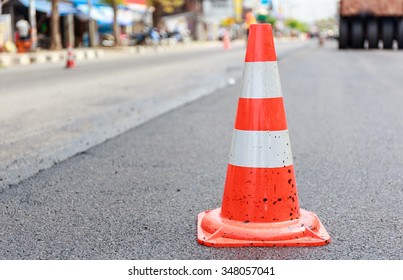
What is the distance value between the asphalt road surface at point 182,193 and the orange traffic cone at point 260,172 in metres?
0.11

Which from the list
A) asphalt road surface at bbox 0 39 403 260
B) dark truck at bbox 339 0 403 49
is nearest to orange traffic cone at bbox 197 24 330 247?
asphalt road surface at bbox 0 39 403 260

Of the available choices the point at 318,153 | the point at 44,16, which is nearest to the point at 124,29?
the point at 44,16

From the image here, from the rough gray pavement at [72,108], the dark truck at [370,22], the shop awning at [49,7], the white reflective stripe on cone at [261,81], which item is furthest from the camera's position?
the shop awning at [49,7]

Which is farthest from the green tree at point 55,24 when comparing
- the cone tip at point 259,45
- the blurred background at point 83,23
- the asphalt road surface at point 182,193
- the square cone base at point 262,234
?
the square cone base at point 262,234

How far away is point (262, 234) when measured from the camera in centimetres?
309

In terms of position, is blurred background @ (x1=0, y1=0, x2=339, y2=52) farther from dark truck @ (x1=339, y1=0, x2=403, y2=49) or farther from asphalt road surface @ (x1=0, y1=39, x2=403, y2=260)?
asphalt road surface @ (x1=0, y1=39, x2=403, y2=260)

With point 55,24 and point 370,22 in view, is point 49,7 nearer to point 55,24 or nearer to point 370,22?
point 55,24

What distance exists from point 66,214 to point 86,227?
312mm

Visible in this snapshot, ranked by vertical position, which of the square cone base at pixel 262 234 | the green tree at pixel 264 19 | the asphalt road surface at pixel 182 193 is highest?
the green tree at pixel 264 19

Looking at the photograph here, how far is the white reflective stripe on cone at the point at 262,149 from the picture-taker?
3.23m

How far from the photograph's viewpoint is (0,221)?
139 inches

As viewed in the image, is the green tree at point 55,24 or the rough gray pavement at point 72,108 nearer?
the rough gray pavement at point 72,108

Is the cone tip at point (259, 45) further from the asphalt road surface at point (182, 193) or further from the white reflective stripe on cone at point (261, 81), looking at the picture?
the asphalt road surface at point (182, 193)

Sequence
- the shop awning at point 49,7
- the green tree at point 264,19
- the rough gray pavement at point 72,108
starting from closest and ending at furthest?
the rough gray pavement at point 72,108, the shop awning at point 49,7, the green tree at point 264,19
